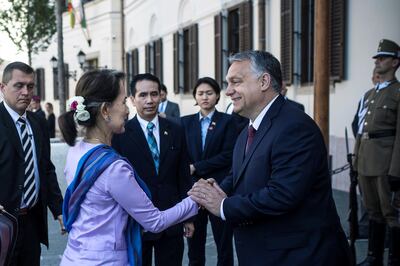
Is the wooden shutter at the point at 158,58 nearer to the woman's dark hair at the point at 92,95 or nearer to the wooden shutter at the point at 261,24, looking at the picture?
the wooden shutter at the point at 261,24

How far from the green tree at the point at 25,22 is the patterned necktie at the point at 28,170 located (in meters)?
25.6

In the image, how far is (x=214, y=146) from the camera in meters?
5.64

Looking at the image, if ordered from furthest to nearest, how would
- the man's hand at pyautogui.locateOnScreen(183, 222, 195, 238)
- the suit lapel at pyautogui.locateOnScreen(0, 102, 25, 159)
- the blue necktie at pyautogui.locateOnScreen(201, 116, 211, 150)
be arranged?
the blue necktie at pyautogui.locateOnScreen(201, 116, 211, 150), the suit lapel at pyautogui.locateOnScreen(0, 102, 25, 159), the man's hand at pyautogui.locateOnScreen(183, 222, 195, 238)

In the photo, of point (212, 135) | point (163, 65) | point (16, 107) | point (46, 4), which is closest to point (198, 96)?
point (212, 135)

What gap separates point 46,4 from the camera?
3023 centimetres

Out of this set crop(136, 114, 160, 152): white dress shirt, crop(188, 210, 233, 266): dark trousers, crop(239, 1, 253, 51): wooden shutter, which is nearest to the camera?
crop(136, 114, 160, 152): white dress shirt

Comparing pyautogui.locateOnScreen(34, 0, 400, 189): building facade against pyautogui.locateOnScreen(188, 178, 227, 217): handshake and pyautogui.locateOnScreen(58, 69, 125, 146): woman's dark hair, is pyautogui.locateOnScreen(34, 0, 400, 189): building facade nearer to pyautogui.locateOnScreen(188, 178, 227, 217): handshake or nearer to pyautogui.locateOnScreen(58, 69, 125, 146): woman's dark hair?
pyautogui.locateOnScreen(188, 178, 227, 217): handshake

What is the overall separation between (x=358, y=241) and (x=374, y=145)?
162 centimetres

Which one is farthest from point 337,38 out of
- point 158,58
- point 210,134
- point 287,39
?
point 158,58

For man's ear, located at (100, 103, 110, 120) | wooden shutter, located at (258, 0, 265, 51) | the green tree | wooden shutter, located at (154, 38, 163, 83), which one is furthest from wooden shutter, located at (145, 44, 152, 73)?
man's ear, located at (100, 103, 110, 120)

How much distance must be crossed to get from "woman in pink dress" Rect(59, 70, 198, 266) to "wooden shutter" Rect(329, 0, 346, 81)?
7.27m

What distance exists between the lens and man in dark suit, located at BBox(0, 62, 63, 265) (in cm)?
412

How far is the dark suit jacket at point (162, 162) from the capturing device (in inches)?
168

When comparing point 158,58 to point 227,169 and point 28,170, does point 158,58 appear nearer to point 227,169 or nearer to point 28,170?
point 227,169
